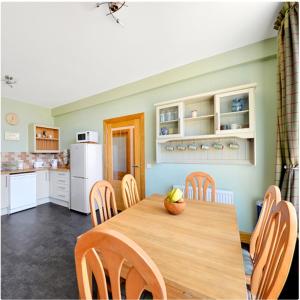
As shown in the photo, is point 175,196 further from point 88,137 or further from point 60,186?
point 60,186

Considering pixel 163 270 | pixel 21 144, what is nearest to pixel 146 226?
pixel 163 270

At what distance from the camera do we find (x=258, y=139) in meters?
2.12

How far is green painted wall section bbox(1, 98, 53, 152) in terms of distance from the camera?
370 cm

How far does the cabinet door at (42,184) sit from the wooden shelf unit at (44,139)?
0.62m

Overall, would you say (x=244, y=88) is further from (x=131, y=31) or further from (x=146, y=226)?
(x=146, y=226)

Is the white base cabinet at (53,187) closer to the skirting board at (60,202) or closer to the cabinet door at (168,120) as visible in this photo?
the skirting board at (60,202)

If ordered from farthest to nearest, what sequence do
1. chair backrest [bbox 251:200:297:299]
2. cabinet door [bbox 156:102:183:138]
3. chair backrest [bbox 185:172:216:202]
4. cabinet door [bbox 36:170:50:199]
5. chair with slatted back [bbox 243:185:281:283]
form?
cabinet door [bbox 36:170:50:199], cabinet door [bbox 156:102:183:138], chair backrest [bbox 185:172:216:202], chair with slatted back [bbox 243:185:281:283], chair backrest [bbox 251:200:297:299]

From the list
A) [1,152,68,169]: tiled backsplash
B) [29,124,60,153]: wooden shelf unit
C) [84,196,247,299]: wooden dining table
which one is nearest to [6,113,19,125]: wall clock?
[29,124,60,153]: wooden shelf unit

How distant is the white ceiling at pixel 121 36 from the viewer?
1.53 m

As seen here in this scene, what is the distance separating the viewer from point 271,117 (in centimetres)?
205

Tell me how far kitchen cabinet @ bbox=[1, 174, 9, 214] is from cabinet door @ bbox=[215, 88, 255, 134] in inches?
165

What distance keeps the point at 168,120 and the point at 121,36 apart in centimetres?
133

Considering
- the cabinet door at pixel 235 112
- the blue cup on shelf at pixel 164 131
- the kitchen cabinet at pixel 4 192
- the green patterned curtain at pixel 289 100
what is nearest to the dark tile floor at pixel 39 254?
the kitchen cabinet at pixel 4 192

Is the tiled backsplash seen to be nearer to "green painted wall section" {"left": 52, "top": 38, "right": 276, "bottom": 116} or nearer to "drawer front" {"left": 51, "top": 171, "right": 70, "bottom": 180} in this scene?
"drawer front" {"left": 51, "top": 171, "right": 70, "bottom": 180}
